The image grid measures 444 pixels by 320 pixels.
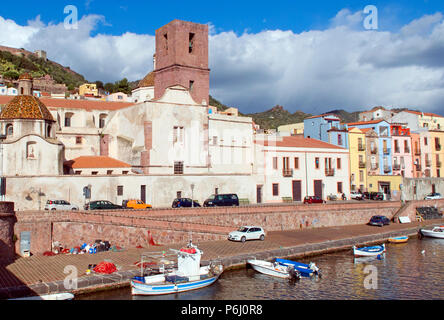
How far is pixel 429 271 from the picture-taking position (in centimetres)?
2812

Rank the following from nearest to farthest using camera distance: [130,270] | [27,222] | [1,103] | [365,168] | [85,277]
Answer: [85,277]
[130,270]
[27,222]
[1,103]
[365,168]

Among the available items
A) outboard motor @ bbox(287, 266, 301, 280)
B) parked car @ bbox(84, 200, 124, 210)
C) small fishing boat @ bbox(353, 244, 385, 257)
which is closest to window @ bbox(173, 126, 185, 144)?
parked car @ bbox(84, 200, 124, 210)

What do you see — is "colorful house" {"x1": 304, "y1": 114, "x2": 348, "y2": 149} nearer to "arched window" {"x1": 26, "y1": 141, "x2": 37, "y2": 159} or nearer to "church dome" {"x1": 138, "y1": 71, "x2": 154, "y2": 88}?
"church dome" {"x1": 138, "y1": 71, "x2": 154, "y2": 88}

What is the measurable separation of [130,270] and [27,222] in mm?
9266

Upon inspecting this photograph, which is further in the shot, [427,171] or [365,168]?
[427,171]

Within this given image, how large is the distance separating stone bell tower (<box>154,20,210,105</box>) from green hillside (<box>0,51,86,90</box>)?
81393mm

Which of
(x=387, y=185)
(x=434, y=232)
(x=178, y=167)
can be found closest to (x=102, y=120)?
(x=178, y=167)

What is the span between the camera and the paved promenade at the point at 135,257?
827 inches

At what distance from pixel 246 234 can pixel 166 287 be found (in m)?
12.6

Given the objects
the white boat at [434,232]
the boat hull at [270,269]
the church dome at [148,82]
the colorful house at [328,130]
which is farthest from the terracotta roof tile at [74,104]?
the white boat at [434,232]

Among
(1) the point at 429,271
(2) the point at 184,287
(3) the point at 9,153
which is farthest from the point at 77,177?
(1) the point at 429,271

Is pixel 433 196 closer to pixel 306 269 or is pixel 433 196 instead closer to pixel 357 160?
pixel 357 160
